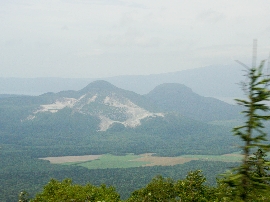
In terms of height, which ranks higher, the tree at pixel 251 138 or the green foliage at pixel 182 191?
the tree at pixel 251 138

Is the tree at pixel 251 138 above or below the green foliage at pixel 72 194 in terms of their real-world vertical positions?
above

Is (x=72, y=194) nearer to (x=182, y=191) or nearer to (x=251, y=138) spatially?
(x=182, y=191)

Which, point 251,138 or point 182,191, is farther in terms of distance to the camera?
point 182,191

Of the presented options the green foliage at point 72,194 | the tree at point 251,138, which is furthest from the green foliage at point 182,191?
the tree at point 251,138

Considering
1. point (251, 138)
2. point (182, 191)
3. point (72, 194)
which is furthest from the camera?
point (182, 191)

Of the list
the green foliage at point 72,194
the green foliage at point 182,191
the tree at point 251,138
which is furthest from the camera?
the green foliage at point 182,191

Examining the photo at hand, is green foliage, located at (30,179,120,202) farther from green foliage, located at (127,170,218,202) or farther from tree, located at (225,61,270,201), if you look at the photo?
tree, located at (225,61,270,201)

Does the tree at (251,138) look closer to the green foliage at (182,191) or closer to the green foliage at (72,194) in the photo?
the green foliage at (182,191)

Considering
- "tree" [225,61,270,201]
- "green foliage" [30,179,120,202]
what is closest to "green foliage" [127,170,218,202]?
"green foliage" [30,179,120,202]

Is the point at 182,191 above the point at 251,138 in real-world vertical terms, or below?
below

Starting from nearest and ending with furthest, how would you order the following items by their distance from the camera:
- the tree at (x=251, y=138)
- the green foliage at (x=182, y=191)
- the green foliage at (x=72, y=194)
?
1. the tree at (x=251, y=138)
2. the green foliage at (x=72, y=194)
3. the green foliage at (x=182, y=191)

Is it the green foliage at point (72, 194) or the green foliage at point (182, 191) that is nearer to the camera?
the green foliage at point (72, 194)

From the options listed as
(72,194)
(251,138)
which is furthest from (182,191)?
(251,138)

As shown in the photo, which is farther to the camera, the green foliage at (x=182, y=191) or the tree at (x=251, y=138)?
the green foliage at (x=182, y=191)
